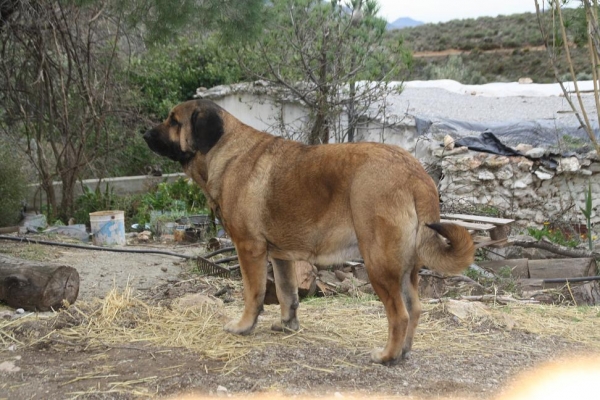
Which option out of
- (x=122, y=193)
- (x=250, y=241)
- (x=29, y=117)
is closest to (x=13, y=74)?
(x=29, y=117)

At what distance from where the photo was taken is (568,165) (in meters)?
13.7

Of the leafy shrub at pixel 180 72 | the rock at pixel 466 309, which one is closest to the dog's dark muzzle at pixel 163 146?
the rock at pixel 466 309

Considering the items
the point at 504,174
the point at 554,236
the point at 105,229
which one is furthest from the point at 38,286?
the point at 504,174

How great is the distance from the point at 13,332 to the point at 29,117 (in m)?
8.66

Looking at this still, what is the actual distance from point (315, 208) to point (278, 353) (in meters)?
1.13

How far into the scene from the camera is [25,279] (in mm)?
6965

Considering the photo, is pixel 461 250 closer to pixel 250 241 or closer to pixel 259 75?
pixel 250 241

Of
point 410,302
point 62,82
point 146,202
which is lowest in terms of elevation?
point 146,202

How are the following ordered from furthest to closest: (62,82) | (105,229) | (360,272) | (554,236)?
(62,82) < (554,236) < (105,229) < (360,272)

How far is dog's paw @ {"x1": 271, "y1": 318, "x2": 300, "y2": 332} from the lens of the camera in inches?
237

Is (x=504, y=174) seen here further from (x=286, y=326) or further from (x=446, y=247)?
(x=446, y=247)

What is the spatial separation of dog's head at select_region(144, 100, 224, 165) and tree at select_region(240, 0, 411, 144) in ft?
20.8

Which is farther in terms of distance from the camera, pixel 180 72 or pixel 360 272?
pixel 180 72

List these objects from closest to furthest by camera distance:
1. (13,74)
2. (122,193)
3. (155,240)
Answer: (155,240)
(13,74)
(122,193)
